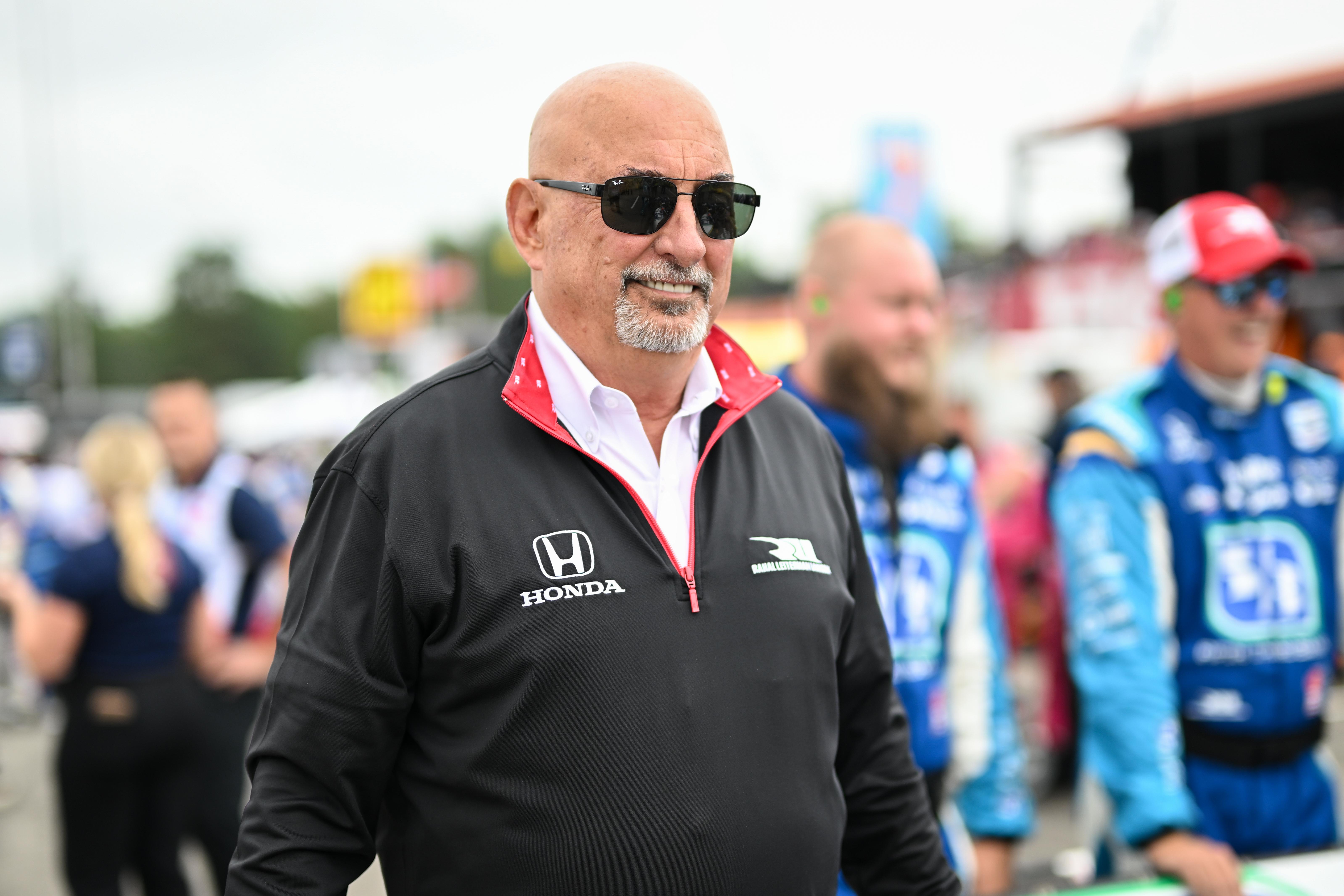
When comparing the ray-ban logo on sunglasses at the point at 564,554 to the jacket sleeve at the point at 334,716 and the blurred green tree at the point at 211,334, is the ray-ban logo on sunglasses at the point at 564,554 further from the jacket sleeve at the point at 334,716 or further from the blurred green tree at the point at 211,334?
the blurred green tree at the point at 211,334

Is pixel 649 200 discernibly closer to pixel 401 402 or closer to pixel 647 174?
pixel 647 174

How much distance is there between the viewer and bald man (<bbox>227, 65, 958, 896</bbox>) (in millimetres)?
1587

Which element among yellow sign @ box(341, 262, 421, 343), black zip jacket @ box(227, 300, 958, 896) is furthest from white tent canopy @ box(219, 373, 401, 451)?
black zip jacket @ box(227, 300, 958, 896)

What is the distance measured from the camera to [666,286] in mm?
1784

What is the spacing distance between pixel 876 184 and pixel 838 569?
16.7m

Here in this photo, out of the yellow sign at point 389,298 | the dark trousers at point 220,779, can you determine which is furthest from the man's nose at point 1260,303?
the yellow sign at point 389,298

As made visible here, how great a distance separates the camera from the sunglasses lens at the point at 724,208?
179 cm

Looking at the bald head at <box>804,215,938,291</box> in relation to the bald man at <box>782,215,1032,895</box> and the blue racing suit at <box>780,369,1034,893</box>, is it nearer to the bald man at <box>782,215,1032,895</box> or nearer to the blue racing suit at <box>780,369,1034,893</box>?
the bald man at <box>782,215,1032,895</box>

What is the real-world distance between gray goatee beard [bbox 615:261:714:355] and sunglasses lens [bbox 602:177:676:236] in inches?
2.4

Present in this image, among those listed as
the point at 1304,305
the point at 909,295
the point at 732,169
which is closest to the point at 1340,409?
the point at 909,295

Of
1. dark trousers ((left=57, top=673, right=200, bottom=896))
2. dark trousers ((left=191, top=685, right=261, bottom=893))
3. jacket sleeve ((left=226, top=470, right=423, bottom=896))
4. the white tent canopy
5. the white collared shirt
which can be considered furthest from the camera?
the white tent canopy

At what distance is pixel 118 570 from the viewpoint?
4.29m

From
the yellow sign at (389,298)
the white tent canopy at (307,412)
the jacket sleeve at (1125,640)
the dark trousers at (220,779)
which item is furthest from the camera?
the yellow sign at (389,298)

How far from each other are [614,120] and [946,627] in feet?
5.90
